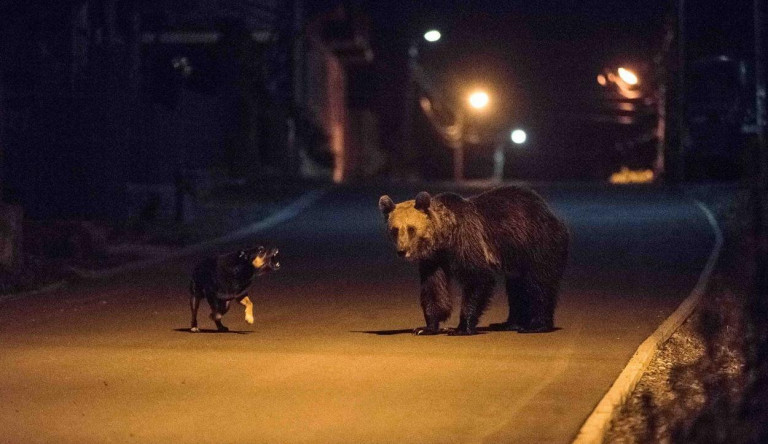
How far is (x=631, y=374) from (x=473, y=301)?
2715 mm

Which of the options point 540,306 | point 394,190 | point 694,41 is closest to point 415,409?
point 540,306

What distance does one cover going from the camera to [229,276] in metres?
14.2

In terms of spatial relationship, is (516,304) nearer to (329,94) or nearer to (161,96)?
(161,96)

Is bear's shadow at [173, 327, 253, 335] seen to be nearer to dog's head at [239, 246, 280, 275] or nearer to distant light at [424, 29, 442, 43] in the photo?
dog's head at [239, 246, 280, 275]

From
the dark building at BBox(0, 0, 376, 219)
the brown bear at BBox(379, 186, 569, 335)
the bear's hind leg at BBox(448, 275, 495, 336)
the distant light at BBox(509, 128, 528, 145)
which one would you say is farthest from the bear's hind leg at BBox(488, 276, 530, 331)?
the distant light at BBox(509, 128, 528, 145)

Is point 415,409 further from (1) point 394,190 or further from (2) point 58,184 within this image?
(1) point 394,190

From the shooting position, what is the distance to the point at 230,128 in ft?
145

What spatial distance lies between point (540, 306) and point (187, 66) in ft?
78.5

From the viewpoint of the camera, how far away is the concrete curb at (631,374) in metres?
9.62

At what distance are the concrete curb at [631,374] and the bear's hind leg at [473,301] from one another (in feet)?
4.90

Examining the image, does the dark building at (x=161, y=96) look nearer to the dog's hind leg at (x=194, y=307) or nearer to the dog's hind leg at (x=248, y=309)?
the dog's hind leg at (x=194, y=307)

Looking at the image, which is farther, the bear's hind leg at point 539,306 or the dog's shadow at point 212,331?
the dog's shadow at point 212,331

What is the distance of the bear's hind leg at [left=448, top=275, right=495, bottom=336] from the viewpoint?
1414 centimetres

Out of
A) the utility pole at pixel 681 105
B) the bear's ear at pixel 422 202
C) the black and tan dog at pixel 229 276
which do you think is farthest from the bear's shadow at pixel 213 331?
the utility pole at pixel 681 105
